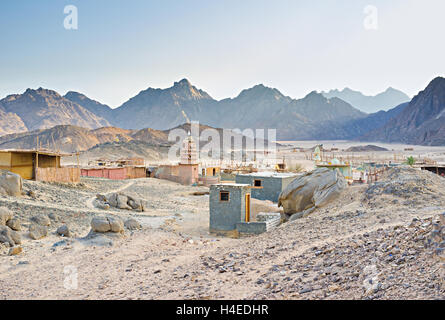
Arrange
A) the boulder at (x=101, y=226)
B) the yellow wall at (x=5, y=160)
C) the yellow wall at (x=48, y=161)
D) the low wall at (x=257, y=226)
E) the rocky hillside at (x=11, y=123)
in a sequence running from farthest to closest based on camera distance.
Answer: the rocky hillside at (x=11, y=123) < the yellow wall at (x=48, y=161) < the yellow wall at (x=5, y=160) < the low wall at (x=257, y=226) < the boulder at (x=101, y=226)

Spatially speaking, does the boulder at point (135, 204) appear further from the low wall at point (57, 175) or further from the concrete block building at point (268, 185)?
the concrete block building at point (268, 185)

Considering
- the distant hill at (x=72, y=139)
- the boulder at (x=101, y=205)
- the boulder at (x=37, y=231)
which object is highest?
the distant hill at (x=72, y=139)

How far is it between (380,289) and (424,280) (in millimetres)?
523

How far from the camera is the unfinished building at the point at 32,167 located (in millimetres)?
20625

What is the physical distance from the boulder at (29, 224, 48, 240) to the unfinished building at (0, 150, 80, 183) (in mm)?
9373

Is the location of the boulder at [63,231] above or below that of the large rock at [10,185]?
below

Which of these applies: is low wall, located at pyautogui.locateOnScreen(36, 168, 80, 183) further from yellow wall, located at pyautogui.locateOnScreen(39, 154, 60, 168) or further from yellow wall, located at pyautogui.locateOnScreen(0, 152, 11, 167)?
yellow wall, located at pyautogui.locateOnScreen(39, 154, 60, 168)

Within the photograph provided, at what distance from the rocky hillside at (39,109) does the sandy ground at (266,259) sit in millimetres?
159374

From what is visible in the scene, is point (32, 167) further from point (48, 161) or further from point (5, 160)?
point (48, 161)

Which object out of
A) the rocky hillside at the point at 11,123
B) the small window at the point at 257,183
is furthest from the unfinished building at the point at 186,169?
the rocky hillside at the point at 11,123

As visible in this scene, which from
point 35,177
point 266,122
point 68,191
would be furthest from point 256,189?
point 266,122

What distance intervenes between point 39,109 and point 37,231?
569 ft

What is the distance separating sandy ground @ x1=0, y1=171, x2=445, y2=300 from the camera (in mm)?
5199

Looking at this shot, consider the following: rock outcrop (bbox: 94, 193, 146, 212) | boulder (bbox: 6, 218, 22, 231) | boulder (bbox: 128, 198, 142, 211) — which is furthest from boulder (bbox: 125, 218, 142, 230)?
boulder (bbox: 128, 198, 142, 211)
